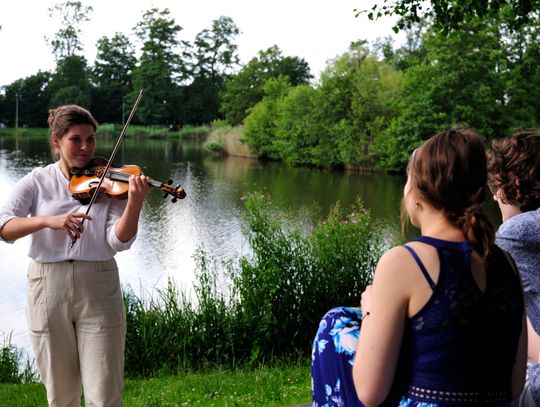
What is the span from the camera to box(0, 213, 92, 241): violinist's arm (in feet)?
8.11

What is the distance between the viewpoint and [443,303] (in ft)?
4.73

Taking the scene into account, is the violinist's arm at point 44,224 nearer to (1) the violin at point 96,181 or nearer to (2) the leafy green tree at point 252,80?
(1) the violin at point 96,181

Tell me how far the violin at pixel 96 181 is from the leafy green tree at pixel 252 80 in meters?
50.3

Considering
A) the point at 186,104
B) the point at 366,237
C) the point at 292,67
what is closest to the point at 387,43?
the point at 292,67

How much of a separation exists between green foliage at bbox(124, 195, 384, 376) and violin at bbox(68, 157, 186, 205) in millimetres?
3434

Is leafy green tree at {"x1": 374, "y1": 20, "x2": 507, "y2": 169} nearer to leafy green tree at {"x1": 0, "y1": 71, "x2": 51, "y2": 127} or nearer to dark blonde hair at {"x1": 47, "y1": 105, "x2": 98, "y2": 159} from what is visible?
dark blonde hair at {"x1": 47, "y1": 105, "x2": 98, "y2": 159}

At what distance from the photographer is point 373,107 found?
32.3 metres

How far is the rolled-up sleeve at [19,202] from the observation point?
8.65 ft

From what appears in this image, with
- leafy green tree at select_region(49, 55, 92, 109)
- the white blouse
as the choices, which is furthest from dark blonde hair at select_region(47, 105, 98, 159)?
leafy green tree at select_region(49, 55, 92, 109)

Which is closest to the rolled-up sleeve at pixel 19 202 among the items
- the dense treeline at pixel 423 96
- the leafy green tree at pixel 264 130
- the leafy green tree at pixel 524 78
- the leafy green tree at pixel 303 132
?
the dense treeline at pixel 423 96

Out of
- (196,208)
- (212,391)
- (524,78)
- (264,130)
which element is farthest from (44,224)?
(264,130)

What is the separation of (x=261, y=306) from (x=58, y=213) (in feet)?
13.7

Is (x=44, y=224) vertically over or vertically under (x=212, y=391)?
over

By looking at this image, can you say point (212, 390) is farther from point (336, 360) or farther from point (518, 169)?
point (336, 360)
